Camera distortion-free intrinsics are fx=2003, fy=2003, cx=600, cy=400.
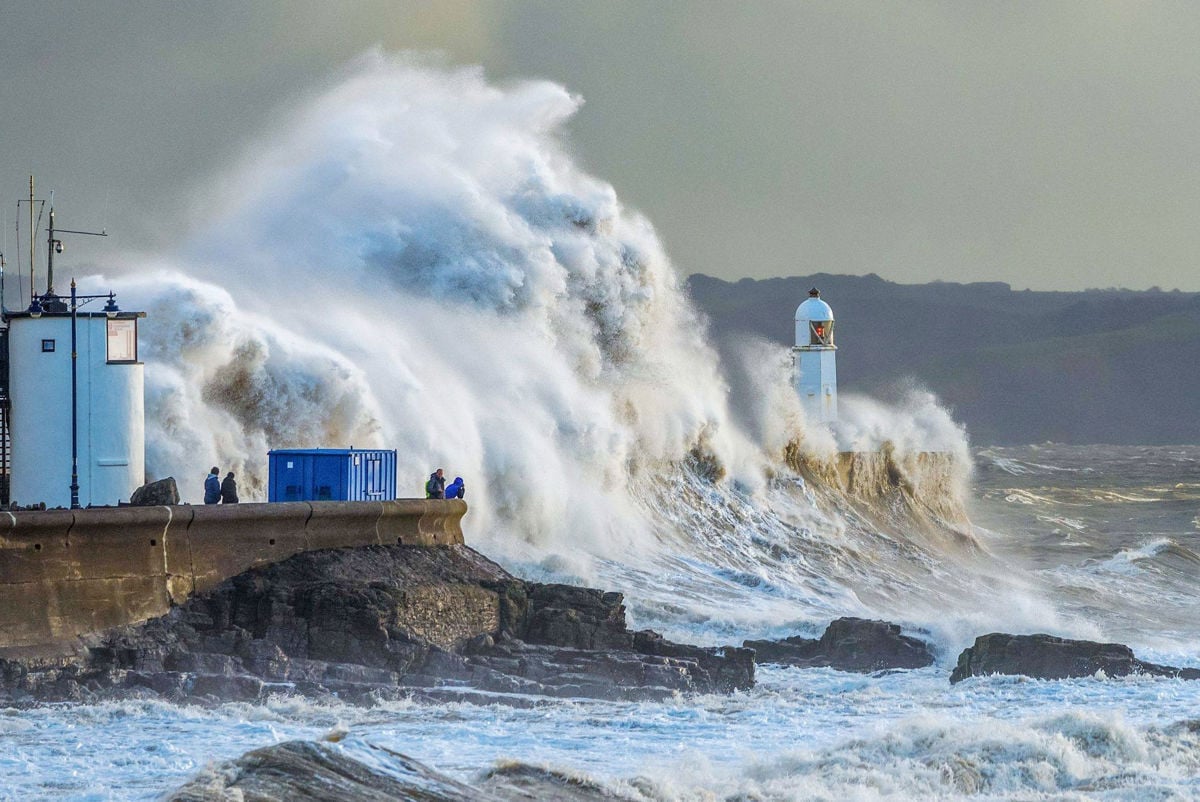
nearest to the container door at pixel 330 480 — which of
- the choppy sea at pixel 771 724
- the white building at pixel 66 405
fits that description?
the white building at pixel 66 405

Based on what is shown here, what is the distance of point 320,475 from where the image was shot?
→ 17.0 metres

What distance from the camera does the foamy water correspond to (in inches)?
502

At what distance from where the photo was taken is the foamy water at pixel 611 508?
1275cm

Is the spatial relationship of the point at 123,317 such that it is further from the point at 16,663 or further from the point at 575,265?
the point at 575,265

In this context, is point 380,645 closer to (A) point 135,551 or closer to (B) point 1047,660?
(A) point 135,551

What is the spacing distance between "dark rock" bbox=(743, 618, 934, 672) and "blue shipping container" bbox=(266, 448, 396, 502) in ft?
12.4

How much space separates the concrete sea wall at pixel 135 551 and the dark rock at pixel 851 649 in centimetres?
360

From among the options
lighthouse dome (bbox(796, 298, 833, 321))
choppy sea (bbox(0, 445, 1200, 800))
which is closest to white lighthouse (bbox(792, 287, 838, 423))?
lighthouse dome (bbox(796, 298, 833, 321))

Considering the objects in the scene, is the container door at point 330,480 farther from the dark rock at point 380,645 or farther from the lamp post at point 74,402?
the lamp post at point 74,402

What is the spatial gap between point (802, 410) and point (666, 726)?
701 inches

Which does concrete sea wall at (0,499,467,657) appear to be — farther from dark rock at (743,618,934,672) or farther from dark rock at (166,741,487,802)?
dark rock at (166,741,487,802)

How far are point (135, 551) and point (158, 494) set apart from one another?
81 cm

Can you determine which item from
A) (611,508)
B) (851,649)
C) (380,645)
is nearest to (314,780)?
(380,645)

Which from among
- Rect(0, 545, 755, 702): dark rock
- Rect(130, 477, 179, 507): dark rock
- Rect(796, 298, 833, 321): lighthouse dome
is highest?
Rect(796, 298, 833, 321): lighthouse dome
